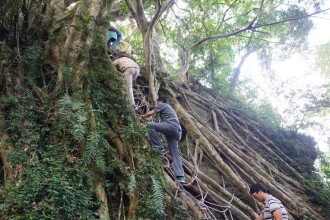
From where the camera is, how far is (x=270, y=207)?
3883 mm

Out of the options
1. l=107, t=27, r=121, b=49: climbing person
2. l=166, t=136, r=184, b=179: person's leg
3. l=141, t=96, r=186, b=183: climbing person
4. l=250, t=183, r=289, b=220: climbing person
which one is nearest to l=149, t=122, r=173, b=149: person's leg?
l=141, t=96, r=186, b=183: climbing person

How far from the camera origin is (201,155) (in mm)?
5645

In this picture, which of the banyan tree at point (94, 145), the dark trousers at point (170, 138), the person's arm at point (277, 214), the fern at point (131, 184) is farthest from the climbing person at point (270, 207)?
the fern at point (131, 184)

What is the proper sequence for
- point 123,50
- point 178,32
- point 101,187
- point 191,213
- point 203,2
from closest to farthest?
point 101,187
point 191,213
point 123,50
point 203,2
point 178,32

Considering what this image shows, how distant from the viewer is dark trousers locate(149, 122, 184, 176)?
4.47 m

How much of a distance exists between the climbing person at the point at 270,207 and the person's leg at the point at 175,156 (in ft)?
3.29

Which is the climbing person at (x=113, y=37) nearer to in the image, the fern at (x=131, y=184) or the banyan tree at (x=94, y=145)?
the banyan tree at (x=94, y=145)

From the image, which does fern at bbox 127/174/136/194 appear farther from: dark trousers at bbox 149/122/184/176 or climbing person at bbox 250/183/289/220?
climbing person at bbox 250/183/289/220

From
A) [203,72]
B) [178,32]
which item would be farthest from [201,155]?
[178,32]

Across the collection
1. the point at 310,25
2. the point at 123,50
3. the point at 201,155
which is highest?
the point at 310,25

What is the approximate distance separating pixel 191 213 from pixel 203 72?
6.82 meters

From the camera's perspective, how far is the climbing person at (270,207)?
3.81 metres

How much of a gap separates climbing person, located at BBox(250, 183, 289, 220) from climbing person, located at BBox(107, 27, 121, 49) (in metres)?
4.04

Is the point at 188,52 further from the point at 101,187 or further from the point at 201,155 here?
the point at 101,187
